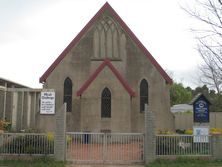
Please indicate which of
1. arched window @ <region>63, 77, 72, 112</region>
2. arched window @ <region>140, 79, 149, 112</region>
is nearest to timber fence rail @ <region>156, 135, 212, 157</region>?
arched window @ <region>140, 79, 149, 112</region>

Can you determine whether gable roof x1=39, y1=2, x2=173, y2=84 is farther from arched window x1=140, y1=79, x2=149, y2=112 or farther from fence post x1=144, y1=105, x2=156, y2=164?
fence post x1=144, y1=105, x2=156, y2=164

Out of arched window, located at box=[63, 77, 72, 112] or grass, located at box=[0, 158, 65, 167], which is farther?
arched window, located at box=[63, 77, 72, 112]

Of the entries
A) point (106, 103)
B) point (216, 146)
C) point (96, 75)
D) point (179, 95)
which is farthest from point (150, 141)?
point (179, 95)

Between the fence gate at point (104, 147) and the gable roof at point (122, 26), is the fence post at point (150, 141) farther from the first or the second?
the gable roof at point (122, 26)

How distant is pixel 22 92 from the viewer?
34188 mm

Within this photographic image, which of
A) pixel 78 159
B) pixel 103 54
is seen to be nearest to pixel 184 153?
pixel 78 159

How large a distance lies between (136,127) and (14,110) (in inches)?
441

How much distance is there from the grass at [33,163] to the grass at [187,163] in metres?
4.09

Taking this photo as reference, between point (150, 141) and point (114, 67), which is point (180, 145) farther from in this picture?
point (114, 67)

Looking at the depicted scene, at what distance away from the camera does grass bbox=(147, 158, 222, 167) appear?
1703cm

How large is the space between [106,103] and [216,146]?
980cm

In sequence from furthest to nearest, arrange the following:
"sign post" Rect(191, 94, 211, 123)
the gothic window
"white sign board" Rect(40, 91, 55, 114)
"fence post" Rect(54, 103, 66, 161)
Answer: the gothic window
"white sign board" Rect(40, 91, 55, 114)
"sign post" Rect(191, 94, 211, 123)
"fence post" Rect(54, 103, 66, 161)

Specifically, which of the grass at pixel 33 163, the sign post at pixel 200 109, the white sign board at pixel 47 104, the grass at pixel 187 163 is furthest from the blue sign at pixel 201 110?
the white sign board at pixel 47 104

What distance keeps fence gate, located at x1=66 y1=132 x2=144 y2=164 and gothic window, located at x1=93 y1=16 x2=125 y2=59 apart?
11.9m
